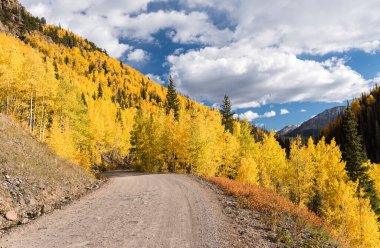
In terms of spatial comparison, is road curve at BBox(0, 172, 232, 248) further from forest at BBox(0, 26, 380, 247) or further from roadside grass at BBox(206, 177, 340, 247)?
forest at BBox(0, 26, 380, 247)

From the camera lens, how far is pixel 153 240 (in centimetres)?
1155

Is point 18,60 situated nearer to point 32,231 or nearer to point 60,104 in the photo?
point 60,104

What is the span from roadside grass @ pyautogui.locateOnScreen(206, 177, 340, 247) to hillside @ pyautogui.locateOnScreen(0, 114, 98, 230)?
12.2m

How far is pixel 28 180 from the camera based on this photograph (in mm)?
18016

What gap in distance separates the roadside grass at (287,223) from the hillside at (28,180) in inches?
480

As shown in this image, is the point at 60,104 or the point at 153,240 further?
the point at 60,104

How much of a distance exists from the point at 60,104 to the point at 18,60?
8.90 metres

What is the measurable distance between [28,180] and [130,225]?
8.66 metres

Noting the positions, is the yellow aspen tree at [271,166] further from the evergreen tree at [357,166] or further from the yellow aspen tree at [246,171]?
the evergreen tree at [357,166]

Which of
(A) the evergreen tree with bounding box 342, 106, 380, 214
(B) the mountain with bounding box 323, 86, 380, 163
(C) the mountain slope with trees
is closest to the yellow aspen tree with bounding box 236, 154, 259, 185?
(C) the mountain slope with trees

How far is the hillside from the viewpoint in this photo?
15109mm

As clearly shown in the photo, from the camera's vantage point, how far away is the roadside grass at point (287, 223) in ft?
41.8

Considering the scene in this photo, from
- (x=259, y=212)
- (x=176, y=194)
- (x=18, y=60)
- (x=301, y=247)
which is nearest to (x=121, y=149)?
(x=18, y=60)

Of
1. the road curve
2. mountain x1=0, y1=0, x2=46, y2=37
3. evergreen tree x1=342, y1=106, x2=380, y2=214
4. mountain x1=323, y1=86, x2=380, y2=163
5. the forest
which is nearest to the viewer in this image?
the road curve
